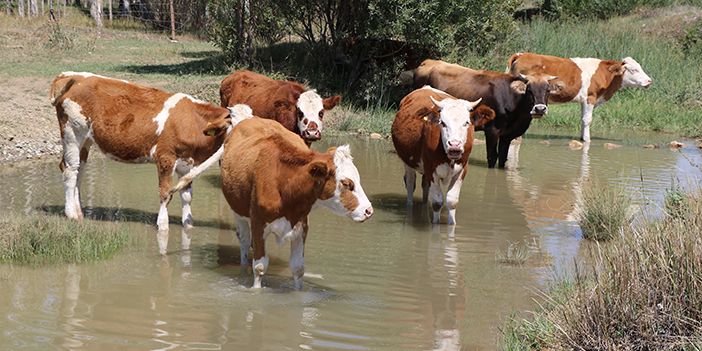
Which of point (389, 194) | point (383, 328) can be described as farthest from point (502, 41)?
point (383, 328)

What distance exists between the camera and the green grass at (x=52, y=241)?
6.17 meters

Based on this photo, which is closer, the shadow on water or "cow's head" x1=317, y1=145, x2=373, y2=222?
"cow's head" x1=317, y1=145, x2=373, y2=222

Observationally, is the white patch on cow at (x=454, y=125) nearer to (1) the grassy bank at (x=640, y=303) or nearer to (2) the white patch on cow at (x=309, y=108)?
(2) the white patch on cow at (x=309, y=108)

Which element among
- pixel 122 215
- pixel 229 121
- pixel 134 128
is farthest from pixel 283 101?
pixel 122 215

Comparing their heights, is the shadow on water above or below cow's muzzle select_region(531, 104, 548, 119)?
below

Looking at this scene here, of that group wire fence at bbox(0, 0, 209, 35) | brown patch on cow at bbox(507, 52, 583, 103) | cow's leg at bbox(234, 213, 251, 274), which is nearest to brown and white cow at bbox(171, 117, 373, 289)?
cow's leg at bbox(234, 213, 251, 274)

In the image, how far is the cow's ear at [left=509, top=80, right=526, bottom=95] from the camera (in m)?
12.0

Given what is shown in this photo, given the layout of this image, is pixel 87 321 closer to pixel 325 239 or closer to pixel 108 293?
pixel 108 293

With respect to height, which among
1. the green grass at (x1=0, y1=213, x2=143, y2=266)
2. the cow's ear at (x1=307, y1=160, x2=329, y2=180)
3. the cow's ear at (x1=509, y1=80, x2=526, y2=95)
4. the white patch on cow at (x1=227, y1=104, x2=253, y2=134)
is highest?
the cow's ear at (x1=509, y1=80, x2=526, y2=95)

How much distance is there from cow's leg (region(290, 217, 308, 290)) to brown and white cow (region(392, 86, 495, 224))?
9.33 ft

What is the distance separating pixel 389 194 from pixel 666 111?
462 inches

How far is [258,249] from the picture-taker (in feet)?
18.1

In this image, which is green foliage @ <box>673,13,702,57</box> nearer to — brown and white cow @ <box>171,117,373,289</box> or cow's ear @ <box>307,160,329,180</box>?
brown and white cow @ <box>171,117,373,289</box>

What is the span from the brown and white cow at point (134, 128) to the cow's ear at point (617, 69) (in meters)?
11.2
